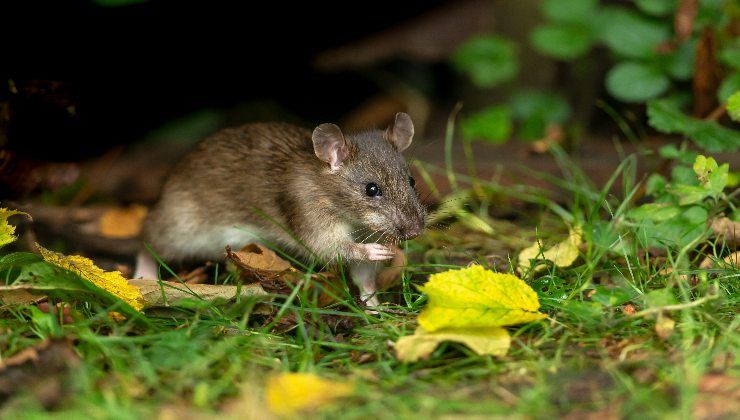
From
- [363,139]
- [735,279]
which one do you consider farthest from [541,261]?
[363,139]

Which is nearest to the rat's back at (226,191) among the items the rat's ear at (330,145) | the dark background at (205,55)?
the rat's ear at (330,145)

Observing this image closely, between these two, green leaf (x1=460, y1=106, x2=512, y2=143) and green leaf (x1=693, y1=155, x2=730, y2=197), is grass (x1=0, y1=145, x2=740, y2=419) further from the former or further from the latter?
green leaf (x1=460, y1=106, x2=512, y2=143)

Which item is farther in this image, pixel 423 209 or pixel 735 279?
pixel 423 209

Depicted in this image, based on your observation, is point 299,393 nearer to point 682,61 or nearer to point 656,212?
point 656,212

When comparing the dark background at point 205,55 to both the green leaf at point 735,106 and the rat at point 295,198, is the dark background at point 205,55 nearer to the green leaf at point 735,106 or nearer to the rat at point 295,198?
the rat at point 295,198

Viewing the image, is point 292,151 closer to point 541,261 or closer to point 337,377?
point 541,261

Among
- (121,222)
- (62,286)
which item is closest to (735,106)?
(62,286)

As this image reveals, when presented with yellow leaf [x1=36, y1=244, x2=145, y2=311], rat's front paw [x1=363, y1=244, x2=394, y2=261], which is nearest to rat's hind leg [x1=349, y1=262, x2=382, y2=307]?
rat's front paw [x1=363, y1=244, x2=394, y2=261]

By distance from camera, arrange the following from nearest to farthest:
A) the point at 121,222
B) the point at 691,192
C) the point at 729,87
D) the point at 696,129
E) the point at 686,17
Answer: the point at 691,192, the point at 696,129, the point at 729,87, the point at 686,17, the point at 121,222
